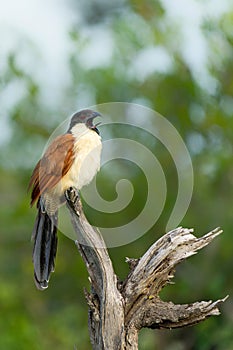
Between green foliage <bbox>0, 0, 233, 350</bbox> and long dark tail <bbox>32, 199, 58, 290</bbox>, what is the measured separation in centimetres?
654

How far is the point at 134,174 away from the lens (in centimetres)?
1266

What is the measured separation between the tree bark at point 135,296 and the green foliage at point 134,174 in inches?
293

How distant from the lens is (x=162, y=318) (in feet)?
15.2

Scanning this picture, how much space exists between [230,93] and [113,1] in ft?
9.31

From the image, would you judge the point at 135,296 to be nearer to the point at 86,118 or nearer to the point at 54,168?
the point at 54,168

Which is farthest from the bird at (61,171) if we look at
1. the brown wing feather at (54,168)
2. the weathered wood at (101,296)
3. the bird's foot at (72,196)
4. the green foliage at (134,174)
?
the green foliage at (134,174)

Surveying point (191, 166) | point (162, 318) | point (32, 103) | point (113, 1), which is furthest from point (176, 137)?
point (162, 318)

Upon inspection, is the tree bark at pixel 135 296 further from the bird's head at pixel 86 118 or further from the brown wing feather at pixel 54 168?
the bird's head at pixel 86 118

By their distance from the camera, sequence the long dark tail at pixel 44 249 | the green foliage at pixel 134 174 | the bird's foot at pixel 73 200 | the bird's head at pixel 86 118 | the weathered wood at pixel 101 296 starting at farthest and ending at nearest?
the green foliage at pixel 134 174
the bird's head at pixel 86 118
the long dark tail at pixel 44 249
the bird's foot at pixel 73 200
the weathered wood at pixel 101 296

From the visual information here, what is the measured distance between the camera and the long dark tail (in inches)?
212

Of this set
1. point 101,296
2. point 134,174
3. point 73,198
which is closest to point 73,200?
point 73,198

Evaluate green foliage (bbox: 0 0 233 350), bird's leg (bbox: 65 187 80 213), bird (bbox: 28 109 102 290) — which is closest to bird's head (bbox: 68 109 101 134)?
bird (bbox: 28 109 102 290)

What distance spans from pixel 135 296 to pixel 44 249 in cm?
97

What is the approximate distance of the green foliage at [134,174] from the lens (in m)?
12.8
